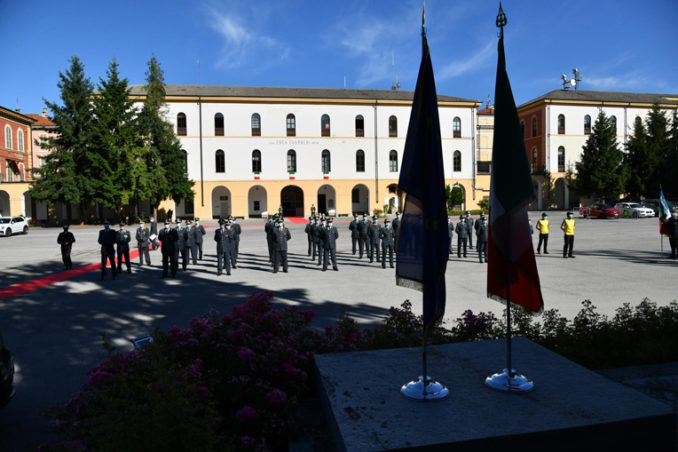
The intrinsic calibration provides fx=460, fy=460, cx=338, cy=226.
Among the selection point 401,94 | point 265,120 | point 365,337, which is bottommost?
point 365,337

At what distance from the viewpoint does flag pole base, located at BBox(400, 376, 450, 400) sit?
3.58 metres

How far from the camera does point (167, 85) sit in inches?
2021

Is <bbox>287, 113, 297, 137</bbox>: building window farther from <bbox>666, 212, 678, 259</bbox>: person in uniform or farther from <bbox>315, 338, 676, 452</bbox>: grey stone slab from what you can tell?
<bbox>315, 338, 676, 452</bbox>: grey stone slab

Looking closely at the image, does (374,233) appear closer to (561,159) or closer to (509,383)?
(509,383)

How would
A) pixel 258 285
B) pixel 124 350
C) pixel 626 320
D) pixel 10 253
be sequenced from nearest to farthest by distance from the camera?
pixel 626 320 < pixel 124 350 < pixel 258 285 < pixel 10 253

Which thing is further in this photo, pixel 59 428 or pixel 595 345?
pixel 595 345

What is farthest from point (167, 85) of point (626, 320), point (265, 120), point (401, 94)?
point (626, 320)

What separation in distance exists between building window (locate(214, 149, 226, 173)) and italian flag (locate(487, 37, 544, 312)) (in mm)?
45713

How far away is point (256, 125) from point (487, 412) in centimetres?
4716

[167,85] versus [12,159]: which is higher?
[167,85]

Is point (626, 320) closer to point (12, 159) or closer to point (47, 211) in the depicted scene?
point (47, 211)

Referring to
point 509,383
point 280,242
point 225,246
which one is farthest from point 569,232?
point 509,383

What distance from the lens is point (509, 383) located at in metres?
3.76

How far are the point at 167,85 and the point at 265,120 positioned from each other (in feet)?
42.3
